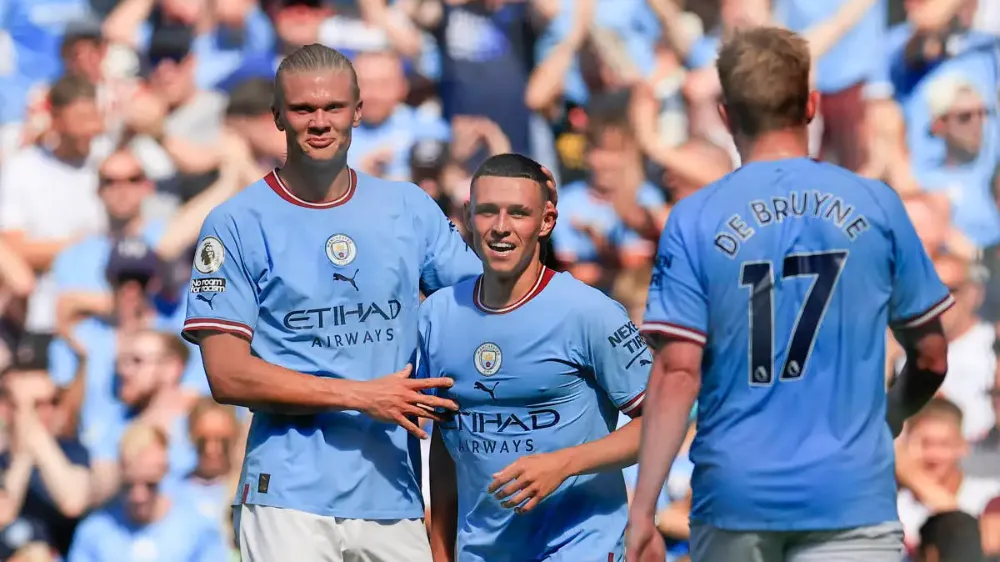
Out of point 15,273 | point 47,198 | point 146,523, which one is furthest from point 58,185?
point 146,523

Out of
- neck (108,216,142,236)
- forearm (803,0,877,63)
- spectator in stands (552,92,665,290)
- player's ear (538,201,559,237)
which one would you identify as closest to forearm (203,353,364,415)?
player's ear (538,201,559,237)

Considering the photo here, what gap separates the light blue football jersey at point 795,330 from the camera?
10.6 feet

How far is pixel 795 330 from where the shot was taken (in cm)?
326

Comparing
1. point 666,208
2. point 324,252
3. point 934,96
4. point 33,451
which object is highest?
point 934,96

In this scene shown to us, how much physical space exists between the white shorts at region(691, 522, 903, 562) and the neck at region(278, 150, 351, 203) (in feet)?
5.60

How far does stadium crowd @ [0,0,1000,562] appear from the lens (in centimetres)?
729

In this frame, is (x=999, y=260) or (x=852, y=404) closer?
(x=852, y=404)

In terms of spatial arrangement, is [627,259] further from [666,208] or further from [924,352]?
[924,352]

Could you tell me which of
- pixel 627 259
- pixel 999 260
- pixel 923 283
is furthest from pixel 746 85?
pixel 999 260

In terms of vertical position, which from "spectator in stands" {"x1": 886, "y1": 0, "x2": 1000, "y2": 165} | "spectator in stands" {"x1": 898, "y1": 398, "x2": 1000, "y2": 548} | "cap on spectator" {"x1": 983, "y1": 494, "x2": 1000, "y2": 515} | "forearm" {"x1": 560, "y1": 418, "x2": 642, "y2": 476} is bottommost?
"cap on spectator" {"x1": 983, "y1": 494, "x2": 1000, "y2": 515}

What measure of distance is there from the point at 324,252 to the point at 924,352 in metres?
1.79

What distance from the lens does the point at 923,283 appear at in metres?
3.37

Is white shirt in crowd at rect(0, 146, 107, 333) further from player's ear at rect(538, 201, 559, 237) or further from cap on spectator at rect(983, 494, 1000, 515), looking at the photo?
cap on spectator at rect(983, 494, 1000, 515)

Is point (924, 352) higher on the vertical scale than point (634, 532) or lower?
higher
